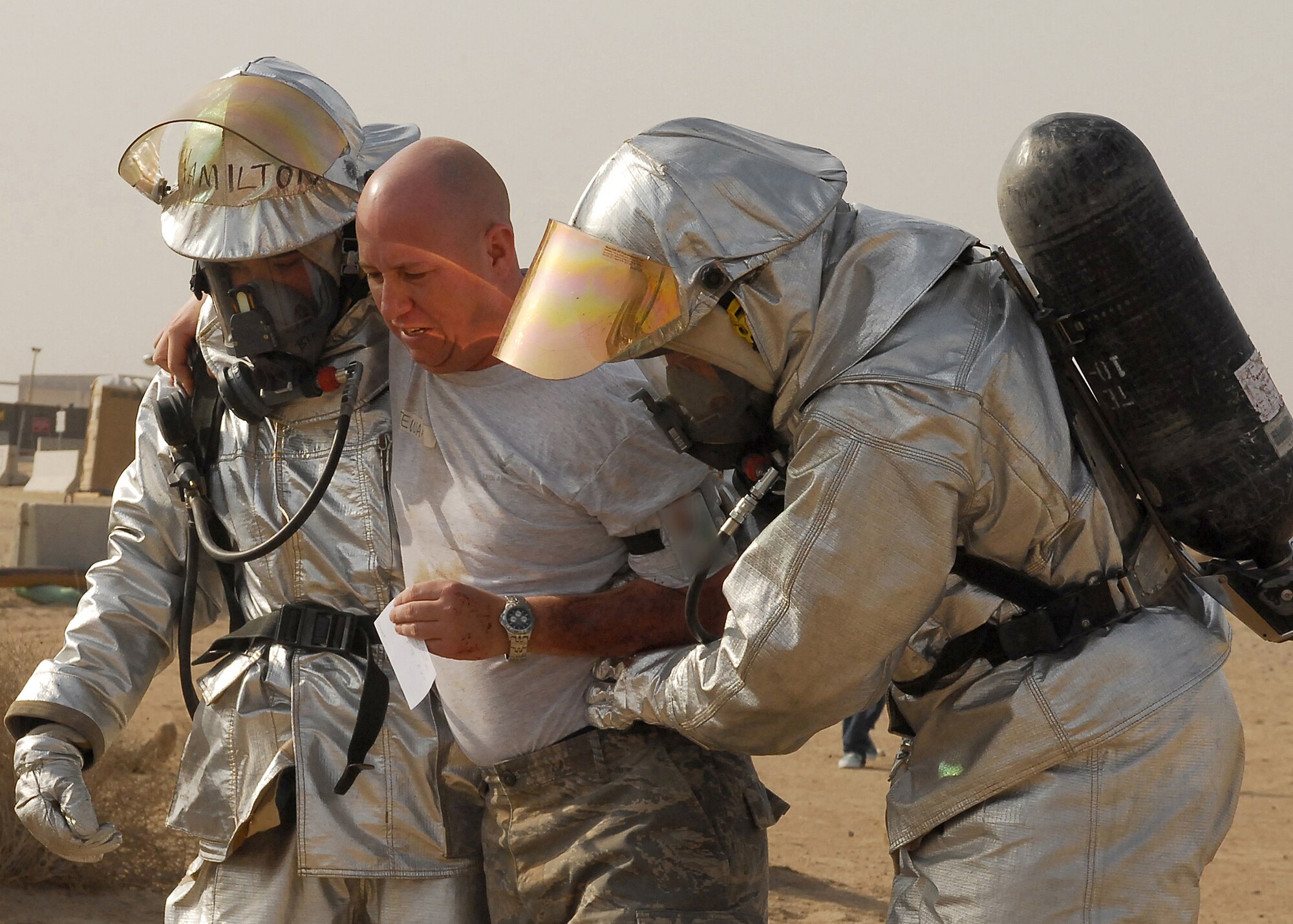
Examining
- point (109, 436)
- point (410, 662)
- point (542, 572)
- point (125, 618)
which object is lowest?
point (109, 436)

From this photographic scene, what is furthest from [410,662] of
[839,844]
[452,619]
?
[839,844]

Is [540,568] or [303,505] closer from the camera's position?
[540,568]

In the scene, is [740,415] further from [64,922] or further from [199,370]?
[64,922]

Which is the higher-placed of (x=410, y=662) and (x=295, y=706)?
(x=410, y=662)

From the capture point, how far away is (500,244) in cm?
303

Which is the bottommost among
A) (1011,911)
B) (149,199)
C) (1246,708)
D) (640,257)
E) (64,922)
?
(1246,708)

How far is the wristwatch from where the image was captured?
9.04ft

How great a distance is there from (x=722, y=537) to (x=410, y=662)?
2.34 ft

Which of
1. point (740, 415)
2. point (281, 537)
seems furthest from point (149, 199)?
point (740, 415)

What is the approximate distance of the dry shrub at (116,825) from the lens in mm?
6133

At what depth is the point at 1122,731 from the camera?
85.5 inches

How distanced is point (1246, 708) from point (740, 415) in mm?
12010

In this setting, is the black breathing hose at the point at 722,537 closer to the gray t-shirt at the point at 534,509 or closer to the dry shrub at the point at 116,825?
the gray t-shirt at the point at 534,509

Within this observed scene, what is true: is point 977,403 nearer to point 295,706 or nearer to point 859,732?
point 295,706
